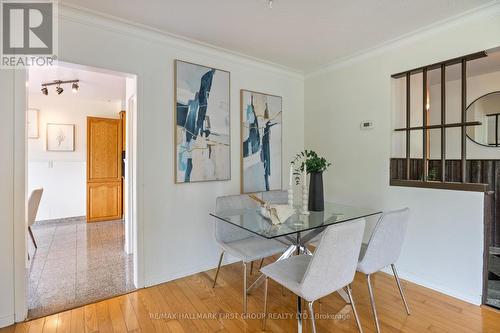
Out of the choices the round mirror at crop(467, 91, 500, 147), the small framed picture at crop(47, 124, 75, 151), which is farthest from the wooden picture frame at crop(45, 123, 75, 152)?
the round mirror at crop(467, 91, 500, 147)

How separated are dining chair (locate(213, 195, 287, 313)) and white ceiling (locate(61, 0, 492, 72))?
5.44 feet

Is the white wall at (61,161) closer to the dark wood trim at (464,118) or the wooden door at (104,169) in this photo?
the wooden door at (104,169)

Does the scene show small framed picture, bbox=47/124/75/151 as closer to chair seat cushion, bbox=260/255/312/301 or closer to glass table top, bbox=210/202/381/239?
glass table top, bbox=210/202/381/239

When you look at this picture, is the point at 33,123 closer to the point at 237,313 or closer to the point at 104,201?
the point at 104,201

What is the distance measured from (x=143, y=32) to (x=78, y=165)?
154 inches

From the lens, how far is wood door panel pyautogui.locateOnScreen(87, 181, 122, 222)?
501 cm

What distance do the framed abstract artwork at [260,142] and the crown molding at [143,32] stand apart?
0.41 metres

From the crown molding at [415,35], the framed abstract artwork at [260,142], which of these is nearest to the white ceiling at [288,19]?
the crown molding at [415,35]

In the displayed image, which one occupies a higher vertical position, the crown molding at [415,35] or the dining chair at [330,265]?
the crown molding at [415,35]

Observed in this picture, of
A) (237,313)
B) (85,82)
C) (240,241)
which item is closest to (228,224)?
(240,241)

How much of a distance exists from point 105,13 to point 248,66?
5.19ft

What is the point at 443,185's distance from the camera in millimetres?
2385

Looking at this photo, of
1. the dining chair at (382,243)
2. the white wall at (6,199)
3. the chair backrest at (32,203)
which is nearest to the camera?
the dining chair at (382,243)

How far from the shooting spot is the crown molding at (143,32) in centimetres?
211
